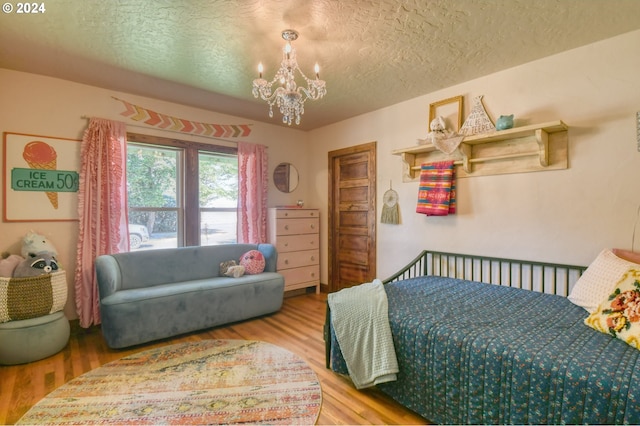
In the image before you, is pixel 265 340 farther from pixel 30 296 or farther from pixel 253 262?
pixel 30 296

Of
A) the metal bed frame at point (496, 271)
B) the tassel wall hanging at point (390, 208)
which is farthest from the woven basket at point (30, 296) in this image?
the tassel wall hanging at point (390, 208)

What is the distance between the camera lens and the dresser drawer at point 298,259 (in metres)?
3.89

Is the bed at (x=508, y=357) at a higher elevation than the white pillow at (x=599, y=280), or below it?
below

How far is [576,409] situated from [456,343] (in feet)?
1.60

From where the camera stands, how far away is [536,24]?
1.91 m

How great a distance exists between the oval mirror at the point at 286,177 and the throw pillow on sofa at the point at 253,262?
119 cm

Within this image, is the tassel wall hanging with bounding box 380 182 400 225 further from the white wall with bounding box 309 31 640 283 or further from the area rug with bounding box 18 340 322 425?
the area rug with bounding box 18 340 322 425

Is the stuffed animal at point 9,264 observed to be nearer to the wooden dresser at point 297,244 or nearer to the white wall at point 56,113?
A: the white wall at point 56,113

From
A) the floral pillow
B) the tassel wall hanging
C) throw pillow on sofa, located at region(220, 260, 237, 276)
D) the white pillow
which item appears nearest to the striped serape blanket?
the tassel wall hanging

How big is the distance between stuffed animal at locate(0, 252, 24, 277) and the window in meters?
0.88

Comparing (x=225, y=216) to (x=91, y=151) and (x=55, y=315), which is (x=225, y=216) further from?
(x=55, y=315)

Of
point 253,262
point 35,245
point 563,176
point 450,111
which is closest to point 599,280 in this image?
point 563,176

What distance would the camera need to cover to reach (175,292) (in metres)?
2.73

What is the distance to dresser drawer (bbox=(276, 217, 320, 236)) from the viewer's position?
12.7ft
